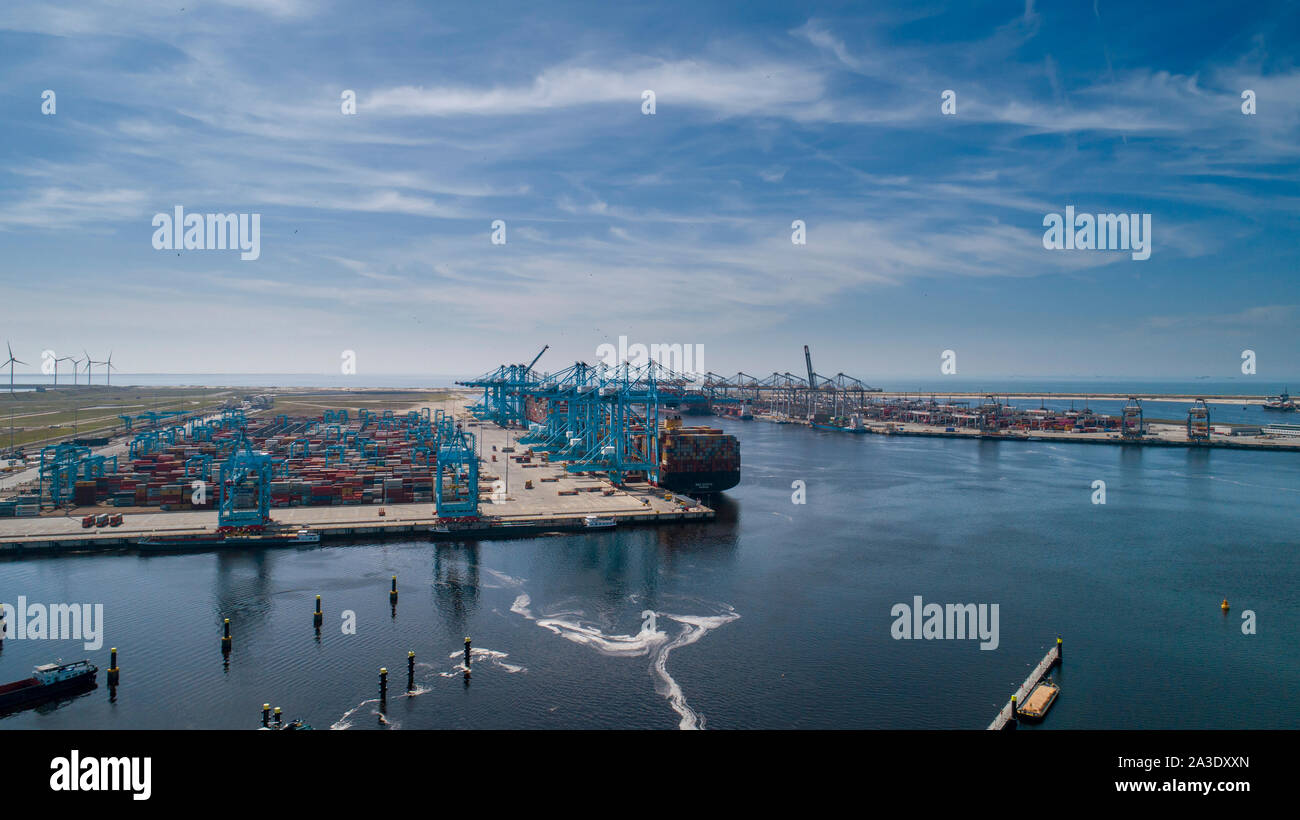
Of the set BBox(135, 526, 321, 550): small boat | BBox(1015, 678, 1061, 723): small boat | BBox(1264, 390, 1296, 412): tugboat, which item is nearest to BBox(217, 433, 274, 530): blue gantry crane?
BBox(135, 526, 321, 550): small boat

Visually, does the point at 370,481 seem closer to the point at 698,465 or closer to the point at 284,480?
the point at 284,480

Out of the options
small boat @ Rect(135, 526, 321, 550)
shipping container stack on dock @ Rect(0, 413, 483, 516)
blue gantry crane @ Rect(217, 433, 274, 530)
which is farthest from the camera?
shipping container stack on dock @ Rect(0, 413, 483, 516)

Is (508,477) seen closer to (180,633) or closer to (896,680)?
(180,633)

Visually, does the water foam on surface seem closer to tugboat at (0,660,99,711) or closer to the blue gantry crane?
tugboat at (0,660,99,711)

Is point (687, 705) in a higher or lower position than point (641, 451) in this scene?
lower

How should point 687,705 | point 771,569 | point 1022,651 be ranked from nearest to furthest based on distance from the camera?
point 687,705, point 1022,651, point 771,569

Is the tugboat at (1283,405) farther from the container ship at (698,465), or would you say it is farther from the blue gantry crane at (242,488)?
the blue gantry crane at (242,488)
